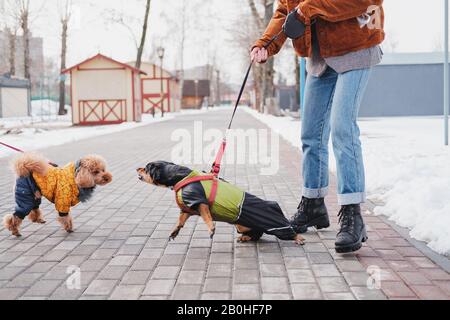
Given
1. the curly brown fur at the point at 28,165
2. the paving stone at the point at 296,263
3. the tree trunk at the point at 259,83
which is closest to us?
the paving stone at the point at 296,263

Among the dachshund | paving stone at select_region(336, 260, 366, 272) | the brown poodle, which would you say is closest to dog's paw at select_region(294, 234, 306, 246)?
the dachshund

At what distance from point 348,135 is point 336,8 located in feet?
2.73

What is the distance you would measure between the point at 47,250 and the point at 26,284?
0.80 metres

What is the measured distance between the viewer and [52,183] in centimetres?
429

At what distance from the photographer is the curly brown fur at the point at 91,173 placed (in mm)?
4336

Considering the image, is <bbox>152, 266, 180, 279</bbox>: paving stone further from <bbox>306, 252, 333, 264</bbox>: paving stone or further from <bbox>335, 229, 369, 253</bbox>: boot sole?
<bbox>335, 229, 369, 253</bbox>: boot sole

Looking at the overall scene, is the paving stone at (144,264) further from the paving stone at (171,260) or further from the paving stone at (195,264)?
the paving stone at (195,264)

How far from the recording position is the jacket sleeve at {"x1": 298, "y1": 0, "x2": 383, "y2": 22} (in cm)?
355


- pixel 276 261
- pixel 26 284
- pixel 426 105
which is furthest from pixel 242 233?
pixel 426 105

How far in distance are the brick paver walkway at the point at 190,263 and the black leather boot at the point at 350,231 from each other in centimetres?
7

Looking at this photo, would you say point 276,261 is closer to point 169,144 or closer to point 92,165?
point 92,165

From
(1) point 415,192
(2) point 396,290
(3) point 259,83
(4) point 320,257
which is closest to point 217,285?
(4) point 320,257

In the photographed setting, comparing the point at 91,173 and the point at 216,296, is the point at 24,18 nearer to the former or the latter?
the point at 91,173

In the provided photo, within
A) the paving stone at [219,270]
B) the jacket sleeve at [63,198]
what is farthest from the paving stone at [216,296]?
the jacket sleeve at [63,198]
